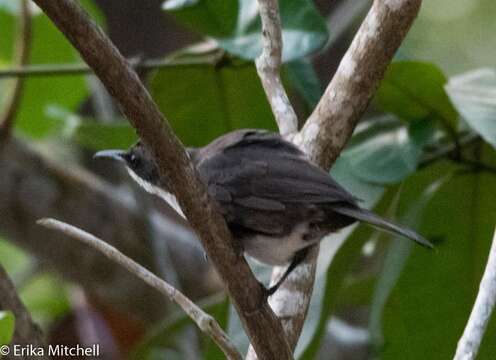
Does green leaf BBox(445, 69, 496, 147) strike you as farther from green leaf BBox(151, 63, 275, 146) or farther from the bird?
green leaf BBox(151, 63, 275, 146)

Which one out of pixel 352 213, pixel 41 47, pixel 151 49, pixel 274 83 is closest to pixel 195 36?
pixel 151 49

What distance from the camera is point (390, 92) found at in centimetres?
340

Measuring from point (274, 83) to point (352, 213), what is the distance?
1.86 feet

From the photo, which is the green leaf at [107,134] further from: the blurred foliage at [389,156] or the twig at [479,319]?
the twig at [479,319]

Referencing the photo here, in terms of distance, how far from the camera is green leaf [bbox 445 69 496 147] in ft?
9.89

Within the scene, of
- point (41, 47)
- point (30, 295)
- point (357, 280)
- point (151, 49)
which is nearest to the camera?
point (357, 280)

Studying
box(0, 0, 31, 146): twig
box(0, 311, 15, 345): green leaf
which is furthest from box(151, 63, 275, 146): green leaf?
box(0, 311, 15, 345): green leaf

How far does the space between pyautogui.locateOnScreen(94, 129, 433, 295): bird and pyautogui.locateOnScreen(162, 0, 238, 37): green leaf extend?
0.69 m

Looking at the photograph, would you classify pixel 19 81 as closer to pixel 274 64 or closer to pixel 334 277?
pixel 274 64

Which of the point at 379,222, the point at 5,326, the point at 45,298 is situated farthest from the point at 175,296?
the point at 45,298

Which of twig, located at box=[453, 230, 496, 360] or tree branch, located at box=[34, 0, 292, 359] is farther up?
tree branch, located at box=[34, 0, 292, 359]

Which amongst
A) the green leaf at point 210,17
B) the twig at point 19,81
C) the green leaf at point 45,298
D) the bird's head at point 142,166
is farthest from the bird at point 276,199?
the green leaf at point 45,298

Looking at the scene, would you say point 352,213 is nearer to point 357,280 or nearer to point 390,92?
point 390,92

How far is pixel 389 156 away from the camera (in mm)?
3254
